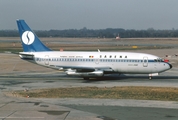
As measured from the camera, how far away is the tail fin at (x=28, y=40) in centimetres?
4934

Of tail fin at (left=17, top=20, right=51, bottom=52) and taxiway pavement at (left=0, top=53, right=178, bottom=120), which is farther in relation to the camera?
tail fin at (left=17, top=20, right=51, bottom=52)

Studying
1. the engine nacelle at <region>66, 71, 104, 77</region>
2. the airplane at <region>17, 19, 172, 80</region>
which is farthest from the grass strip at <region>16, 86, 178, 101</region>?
the airplane at <region>17, 19, 172, 80</region>

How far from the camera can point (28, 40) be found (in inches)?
1948

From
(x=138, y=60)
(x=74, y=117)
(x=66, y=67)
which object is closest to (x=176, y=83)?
(x=138, y=60)

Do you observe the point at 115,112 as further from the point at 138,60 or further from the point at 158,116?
the point at 138,60

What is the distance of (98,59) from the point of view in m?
46.8

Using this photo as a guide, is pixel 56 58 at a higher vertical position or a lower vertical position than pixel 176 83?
higher

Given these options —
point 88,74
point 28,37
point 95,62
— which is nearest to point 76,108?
point 88,74

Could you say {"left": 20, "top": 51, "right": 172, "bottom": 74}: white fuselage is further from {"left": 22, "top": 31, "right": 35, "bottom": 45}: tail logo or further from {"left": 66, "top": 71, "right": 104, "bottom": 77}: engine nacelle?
{"left": 22, "top": 31, "right": 35, "bottom": 45}: tail logo

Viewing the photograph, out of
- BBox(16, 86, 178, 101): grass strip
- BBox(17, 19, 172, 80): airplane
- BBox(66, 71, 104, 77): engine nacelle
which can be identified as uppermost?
BBox(17, 19, 172, 80): airplane

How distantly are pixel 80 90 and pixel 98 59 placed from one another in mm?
11385

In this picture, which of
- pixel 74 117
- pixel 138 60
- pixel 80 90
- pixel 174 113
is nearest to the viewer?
pixel 74 117

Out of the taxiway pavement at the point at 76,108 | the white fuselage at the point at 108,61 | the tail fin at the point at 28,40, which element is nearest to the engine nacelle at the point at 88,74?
the white fuselage at the point at 108,61

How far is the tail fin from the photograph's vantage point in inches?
1943
